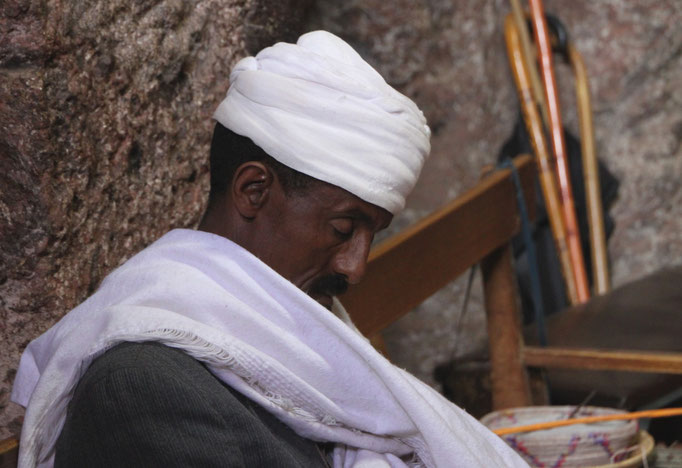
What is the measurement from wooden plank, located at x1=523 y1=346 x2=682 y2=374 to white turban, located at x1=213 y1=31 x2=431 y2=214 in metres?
1.46

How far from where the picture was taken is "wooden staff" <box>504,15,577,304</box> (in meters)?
3.98

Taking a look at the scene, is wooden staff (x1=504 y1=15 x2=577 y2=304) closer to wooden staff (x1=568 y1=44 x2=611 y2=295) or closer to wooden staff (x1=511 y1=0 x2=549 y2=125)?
wooden staff (x1=511 y1=0 x2=549 y2=125)

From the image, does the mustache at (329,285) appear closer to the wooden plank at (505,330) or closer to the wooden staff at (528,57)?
the wooden plank at (505,330)

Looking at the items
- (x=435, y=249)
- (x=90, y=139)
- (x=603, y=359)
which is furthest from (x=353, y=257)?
(x=603, y=359)

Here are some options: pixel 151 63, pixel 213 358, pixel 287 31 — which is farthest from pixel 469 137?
pixel 213 358

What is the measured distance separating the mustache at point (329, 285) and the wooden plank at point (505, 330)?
4.89 feet

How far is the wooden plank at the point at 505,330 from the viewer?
279 centimetres

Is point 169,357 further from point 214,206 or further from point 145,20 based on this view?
point 145,20

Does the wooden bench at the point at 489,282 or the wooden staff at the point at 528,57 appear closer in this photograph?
the wooden bench at the point at 489,282

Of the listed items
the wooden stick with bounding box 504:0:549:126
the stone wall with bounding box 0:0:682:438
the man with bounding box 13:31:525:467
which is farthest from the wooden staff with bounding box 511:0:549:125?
the man with bounding box 13:31:525:467

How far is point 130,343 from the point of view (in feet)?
3.75

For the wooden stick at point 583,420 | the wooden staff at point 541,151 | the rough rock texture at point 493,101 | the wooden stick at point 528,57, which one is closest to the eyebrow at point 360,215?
the wooden stick at point 583,420

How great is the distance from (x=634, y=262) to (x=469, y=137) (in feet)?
3.28

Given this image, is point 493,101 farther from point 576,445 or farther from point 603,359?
point 576,445
